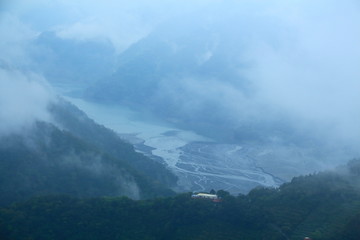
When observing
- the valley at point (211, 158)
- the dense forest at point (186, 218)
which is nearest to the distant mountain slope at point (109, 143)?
the valley at point (211, 158)

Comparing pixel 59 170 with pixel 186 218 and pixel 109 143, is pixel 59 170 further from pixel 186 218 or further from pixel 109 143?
pixel 109 143

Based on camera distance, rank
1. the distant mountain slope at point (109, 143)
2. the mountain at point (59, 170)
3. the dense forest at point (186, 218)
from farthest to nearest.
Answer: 1. the distant mountain slope at point (109, 143)
2. the mountain at point (59, 170)
3. the dense forest at point (186, 218)

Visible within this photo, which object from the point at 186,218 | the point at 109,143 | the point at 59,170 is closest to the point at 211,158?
the point at 109,143

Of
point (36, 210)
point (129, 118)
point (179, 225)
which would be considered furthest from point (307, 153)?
point (36, 210)

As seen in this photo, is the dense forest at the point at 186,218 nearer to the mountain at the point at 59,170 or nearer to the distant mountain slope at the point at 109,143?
the mountain at the point at 59,170

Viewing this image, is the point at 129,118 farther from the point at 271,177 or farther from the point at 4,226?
the point at 4,226

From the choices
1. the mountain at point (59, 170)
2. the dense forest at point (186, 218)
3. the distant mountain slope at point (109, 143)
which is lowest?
the dense forest at point (186, 218)
